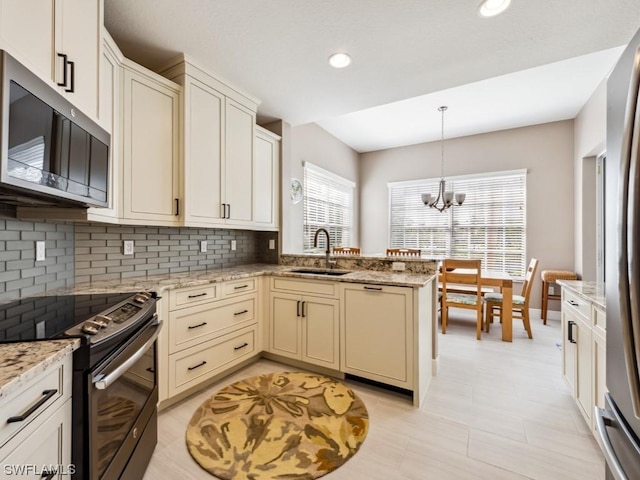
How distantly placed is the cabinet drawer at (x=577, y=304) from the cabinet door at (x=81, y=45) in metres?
2.95

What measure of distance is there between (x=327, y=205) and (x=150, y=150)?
3279mm

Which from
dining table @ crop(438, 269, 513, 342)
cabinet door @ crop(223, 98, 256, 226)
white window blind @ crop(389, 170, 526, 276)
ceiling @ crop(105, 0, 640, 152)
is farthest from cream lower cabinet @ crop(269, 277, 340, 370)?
white window blind @ crop(389, 170, 526, 276)

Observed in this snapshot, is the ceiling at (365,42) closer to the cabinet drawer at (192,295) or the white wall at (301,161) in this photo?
the white wall at (301,161)

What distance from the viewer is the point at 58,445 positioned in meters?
0.94

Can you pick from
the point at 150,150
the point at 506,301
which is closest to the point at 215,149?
the point at 150,150

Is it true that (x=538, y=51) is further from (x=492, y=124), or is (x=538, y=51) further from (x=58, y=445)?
(x=58, y=445)

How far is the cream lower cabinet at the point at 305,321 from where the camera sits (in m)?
2.46

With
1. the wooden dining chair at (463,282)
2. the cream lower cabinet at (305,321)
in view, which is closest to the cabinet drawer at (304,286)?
the cream lower cabinet at (305,321)

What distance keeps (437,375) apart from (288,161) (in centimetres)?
278

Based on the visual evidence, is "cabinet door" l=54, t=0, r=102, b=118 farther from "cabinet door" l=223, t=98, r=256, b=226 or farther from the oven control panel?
"cabinet door" l=223, t=98, r=256, b=226

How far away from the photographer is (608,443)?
0.90 m

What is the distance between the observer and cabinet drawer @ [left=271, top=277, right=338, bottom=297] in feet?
8.09

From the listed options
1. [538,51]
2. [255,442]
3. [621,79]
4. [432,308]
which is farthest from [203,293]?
[538,51]

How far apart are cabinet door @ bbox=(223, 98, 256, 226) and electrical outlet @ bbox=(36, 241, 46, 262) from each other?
1.29 meters
